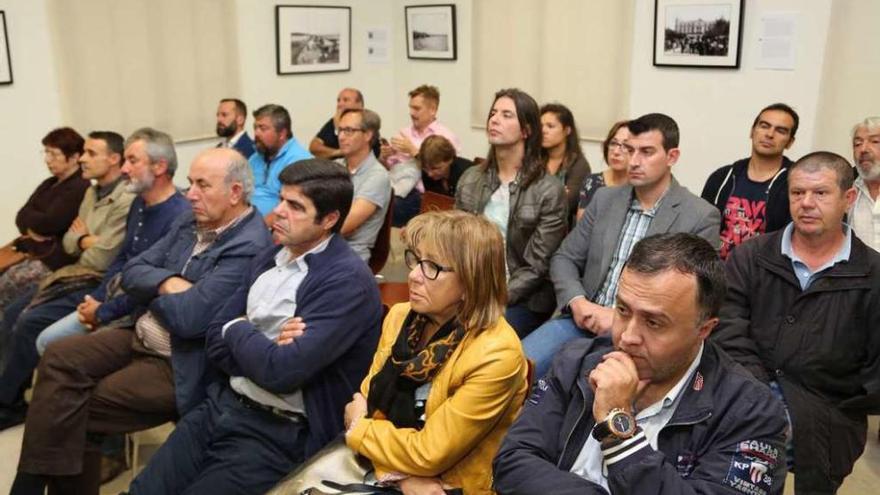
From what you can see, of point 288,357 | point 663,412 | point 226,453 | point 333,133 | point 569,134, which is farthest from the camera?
point 333,133

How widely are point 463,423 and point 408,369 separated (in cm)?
22

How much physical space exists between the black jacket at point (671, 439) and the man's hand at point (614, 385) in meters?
0.10

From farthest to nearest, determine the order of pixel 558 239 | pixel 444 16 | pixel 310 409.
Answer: pixel 444 16 → pixel 558 239 → pixel 310 409

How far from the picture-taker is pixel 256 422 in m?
2.30

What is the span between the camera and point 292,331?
2.20m

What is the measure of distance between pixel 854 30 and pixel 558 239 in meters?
2.63

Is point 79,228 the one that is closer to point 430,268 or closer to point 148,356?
point 148,356

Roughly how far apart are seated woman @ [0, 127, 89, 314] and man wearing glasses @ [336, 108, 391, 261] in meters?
1.47

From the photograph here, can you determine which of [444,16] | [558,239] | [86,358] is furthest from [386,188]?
[444,16]

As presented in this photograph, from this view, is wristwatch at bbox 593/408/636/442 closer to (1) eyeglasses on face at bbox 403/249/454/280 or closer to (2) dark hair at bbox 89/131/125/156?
(1) eyeglasses on face at bbox 403/249/454/280

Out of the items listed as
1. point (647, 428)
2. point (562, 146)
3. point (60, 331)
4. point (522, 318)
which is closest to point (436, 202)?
point (562, 146)

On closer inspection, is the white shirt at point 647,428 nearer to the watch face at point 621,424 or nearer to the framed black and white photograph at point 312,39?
the watch face at point 621,424

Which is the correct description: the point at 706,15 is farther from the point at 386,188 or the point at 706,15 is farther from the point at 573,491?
the point at 573,491

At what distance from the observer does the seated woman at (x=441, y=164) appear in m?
4.82
